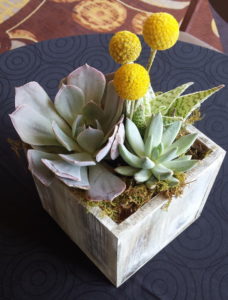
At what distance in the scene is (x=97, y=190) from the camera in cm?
52

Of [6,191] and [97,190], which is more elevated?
[97,190]

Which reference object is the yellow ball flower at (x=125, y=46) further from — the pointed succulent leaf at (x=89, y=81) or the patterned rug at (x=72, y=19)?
the patterned rug at (x=72, y=19)

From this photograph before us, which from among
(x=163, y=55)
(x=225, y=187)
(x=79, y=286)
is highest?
(x=163, y=55)

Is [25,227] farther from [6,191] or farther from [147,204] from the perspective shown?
[147,204]

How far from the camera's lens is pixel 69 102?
22.7 inches

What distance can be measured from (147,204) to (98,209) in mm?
65

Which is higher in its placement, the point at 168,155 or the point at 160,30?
the point at 160,30

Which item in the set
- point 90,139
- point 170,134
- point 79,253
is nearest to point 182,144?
point 170,134

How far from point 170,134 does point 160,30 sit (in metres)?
0.15

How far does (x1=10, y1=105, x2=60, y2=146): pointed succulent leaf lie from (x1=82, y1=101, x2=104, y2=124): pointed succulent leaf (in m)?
0.05

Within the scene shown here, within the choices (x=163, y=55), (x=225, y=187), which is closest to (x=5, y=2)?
(x=163, y=55)

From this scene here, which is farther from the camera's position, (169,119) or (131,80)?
(169,119)

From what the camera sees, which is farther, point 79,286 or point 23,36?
point 23,36

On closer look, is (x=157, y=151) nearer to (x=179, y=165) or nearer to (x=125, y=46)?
(x=179, y=165)
